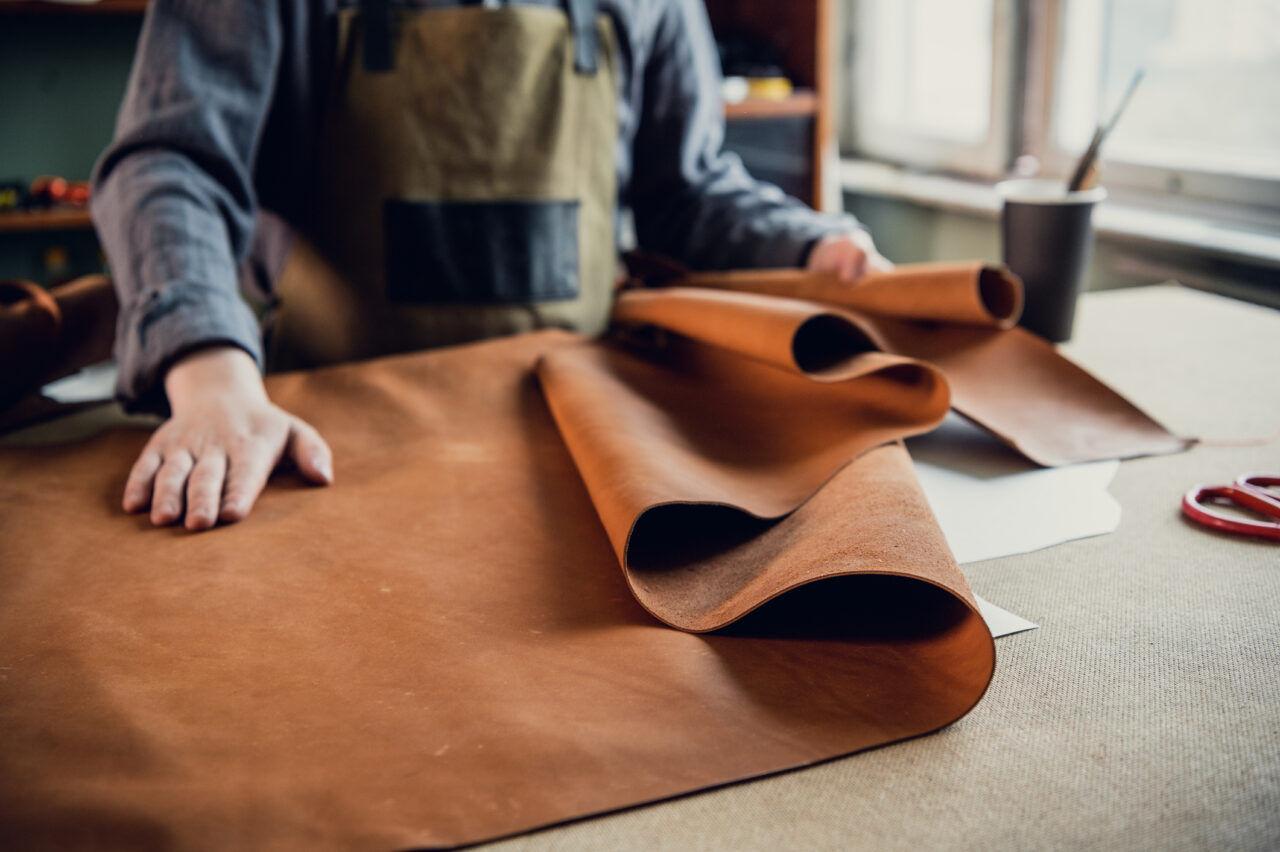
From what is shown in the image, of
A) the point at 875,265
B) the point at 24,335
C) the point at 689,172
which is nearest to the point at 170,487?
the point at 24,335

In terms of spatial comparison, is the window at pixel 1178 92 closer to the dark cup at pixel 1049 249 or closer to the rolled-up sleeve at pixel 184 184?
the dark cup at pixel 1049 249

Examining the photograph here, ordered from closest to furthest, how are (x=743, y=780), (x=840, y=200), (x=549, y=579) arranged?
(x=743, y=780), (x=549, y=579), (x=840, y=200)

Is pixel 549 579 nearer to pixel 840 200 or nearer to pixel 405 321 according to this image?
pixel 405 321

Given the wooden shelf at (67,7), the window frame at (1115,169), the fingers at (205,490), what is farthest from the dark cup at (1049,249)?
the wooden shelf at (67,7)

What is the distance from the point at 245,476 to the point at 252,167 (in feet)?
1.67

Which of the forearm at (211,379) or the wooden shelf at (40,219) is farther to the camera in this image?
the wooden shelf at (40,219)

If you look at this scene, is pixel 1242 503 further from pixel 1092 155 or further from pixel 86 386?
pixel 86 386

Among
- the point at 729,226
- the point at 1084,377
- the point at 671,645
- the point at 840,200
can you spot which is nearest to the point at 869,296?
the point at 1084,377

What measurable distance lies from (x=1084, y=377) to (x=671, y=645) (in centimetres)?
55

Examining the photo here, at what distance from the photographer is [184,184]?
954 mm

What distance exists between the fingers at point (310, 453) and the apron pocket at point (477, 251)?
1.29 feet

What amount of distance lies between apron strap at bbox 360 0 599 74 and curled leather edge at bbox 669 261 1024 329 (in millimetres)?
406

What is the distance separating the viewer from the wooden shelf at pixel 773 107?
2260 mm

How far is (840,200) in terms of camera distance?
2652 millimetres
